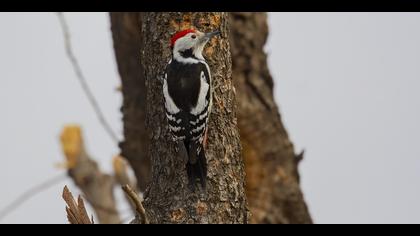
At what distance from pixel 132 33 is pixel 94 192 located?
348 centimetres

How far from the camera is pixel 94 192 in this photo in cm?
977

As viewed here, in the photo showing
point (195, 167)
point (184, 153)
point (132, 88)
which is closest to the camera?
point (195, 167)

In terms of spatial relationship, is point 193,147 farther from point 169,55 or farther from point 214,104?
point 169,55

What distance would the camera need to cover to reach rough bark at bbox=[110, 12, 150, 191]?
22.3 feet

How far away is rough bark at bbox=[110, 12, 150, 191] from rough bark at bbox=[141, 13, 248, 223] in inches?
83.1

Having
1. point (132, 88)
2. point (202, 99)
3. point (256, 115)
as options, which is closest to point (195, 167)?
point (202, 99)

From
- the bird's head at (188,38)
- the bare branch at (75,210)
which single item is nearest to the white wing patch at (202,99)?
the bird's head at (188,38)

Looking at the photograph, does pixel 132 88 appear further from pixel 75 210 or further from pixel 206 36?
pixel 75 210

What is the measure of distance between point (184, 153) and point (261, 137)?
293 centimetres

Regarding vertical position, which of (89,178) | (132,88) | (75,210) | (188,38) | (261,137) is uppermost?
(188,38)

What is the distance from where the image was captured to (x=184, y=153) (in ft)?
13.2

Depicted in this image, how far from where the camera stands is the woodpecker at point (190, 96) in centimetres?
398
